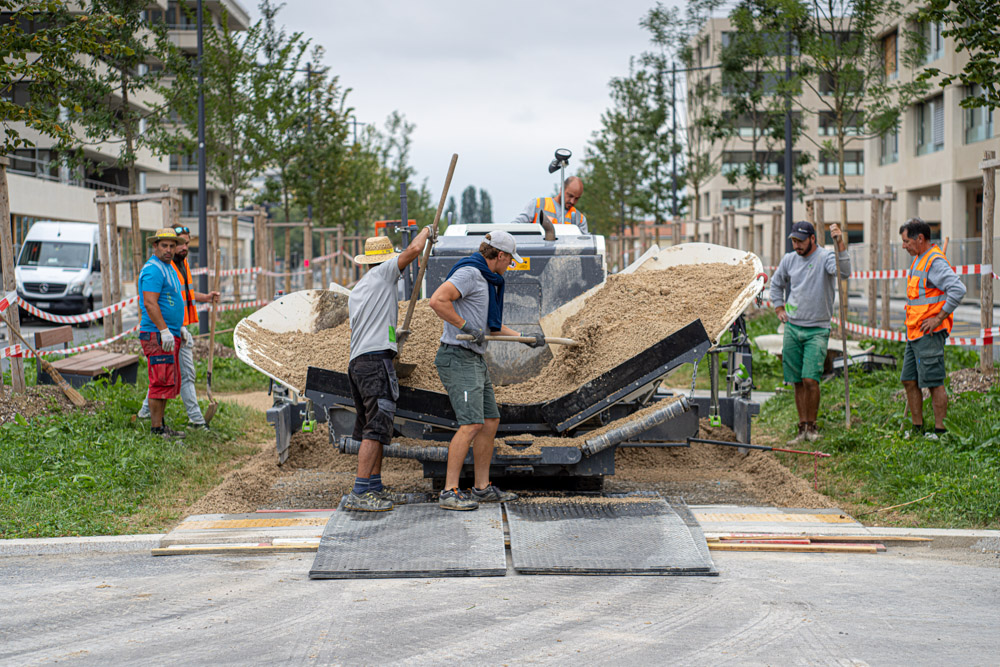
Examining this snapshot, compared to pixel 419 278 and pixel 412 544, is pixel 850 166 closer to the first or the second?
pixel 419 278

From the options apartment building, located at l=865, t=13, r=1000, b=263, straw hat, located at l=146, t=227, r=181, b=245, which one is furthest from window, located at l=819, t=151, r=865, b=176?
straw hat, located at l=146, t=227, r=181, b=245

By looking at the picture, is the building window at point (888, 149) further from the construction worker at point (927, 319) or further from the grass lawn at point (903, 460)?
the construction worker at point (927, 319)

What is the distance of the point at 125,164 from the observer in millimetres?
16812

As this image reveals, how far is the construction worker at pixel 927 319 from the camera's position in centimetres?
803

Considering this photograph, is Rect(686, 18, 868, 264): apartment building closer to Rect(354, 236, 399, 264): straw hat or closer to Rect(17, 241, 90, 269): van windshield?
Rect(17, 241, 90, 269): van windshield

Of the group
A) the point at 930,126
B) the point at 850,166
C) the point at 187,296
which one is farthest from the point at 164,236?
the point at 850,166

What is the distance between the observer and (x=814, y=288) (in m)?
8.66

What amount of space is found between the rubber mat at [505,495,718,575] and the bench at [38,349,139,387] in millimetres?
5622

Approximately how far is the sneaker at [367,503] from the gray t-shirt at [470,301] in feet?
3.59

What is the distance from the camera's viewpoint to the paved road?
13.6 feet

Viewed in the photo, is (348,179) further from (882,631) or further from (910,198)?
(882,631)

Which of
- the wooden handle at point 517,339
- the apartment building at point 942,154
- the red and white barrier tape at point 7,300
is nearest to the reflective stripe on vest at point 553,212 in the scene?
the wooden handle at point 517,339

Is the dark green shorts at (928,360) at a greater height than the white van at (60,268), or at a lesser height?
lesser

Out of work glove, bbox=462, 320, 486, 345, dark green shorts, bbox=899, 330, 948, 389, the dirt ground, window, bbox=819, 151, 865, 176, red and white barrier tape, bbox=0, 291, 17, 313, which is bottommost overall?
the dirt ground
